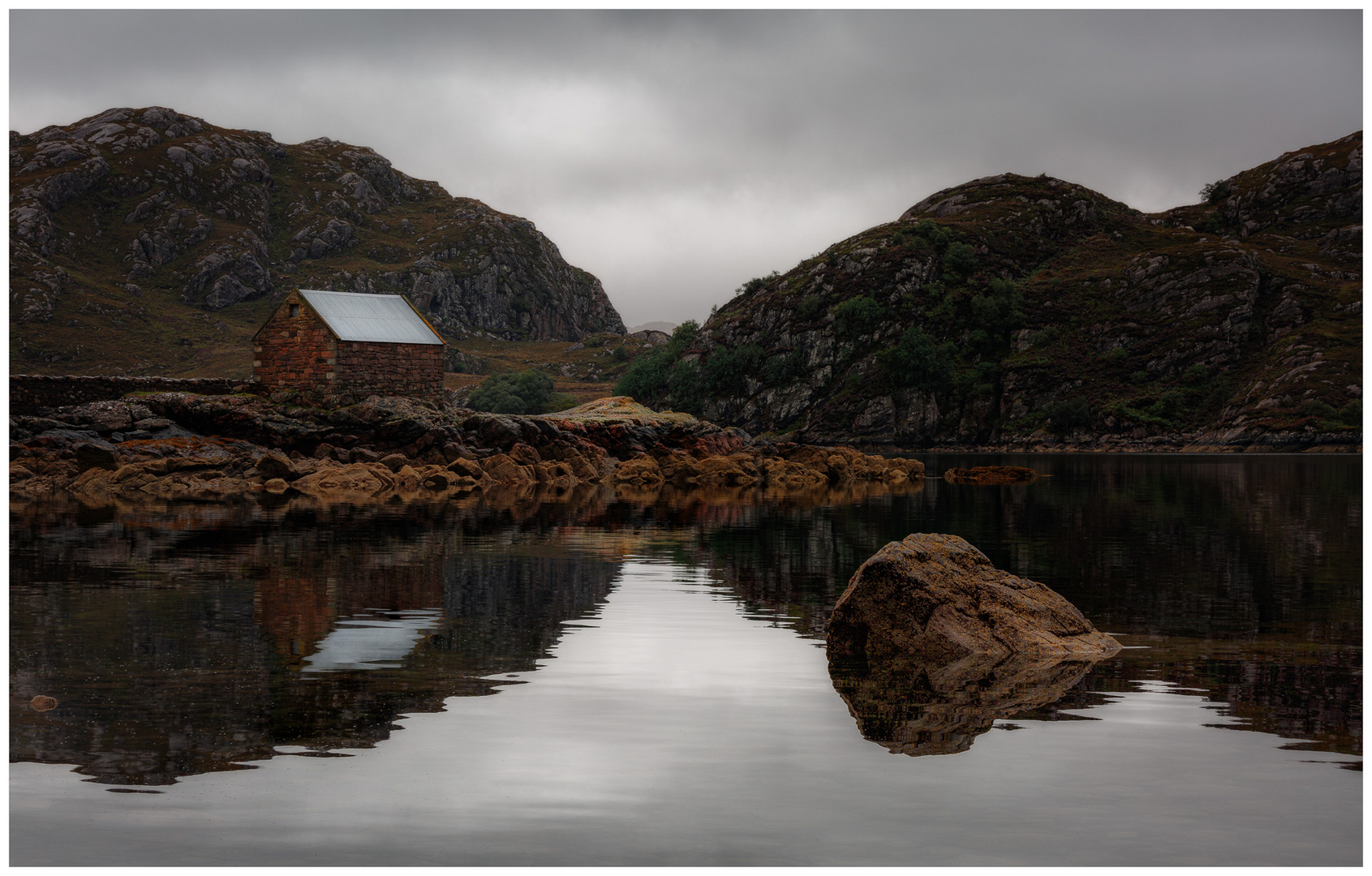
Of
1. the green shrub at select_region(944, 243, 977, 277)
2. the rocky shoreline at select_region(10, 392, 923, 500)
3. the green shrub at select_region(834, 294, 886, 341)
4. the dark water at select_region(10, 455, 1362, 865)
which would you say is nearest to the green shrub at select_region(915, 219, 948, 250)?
the green shrub at select_region(944, 243, 977, 277)

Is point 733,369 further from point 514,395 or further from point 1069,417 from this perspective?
point 1069,417

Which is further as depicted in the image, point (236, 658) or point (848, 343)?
point (848, 343)

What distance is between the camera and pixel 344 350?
62.7 meters

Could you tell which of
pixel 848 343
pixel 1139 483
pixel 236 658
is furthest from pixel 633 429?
pixel 848 343

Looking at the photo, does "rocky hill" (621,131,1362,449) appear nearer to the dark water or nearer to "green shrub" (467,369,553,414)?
"green shrub" (467,369,553,414)

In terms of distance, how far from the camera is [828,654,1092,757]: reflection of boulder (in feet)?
31.8

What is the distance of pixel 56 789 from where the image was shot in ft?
26.3

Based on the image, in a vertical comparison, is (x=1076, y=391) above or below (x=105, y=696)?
above

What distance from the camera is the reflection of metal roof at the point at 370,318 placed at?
63.9 m

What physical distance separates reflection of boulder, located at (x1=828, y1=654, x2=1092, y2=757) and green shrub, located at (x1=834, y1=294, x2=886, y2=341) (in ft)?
485

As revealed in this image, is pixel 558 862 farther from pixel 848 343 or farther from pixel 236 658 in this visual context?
pixel 848 343

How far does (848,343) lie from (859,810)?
502 ft

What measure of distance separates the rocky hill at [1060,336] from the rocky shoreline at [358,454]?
243 ft

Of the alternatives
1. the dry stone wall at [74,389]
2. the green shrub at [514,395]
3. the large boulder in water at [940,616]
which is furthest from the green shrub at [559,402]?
the large boulder in water at [940,616]
